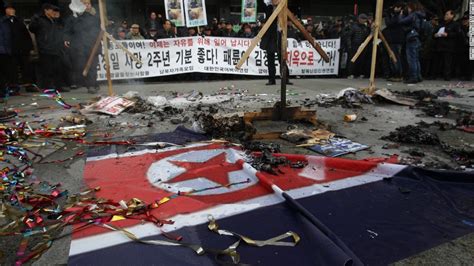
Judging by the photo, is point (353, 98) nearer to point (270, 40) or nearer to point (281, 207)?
point (270, 40)

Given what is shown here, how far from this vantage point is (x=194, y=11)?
10469 millimetres

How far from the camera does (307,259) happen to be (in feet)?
6.81

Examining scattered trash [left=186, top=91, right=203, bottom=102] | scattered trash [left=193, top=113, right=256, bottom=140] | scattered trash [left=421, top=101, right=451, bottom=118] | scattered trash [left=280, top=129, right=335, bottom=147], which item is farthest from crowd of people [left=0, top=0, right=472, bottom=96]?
scattered trash [left=280, top=129, right=335, bottom=147]

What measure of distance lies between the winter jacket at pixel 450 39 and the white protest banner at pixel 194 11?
22.9 feet

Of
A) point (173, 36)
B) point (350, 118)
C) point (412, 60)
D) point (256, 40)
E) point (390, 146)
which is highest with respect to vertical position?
point (173, 36)

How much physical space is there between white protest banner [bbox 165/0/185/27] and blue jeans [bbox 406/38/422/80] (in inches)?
254

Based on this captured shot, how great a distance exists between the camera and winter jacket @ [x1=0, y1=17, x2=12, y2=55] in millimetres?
8391

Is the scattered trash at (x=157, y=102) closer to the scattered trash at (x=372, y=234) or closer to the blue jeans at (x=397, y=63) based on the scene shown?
the scattered trash at (x=372, y=234)

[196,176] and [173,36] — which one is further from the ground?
[173,36]

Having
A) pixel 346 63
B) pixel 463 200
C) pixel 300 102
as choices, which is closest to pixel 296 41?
pixel 346 63

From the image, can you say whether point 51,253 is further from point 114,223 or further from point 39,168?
point 39,168

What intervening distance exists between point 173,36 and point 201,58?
1048 millimetres

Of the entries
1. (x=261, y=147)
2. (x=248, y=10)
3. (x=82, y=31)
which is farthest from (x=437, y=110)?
(x=82, y=31)

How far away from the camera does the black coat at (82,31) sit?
8555 mm
